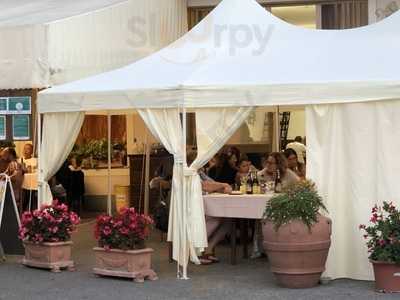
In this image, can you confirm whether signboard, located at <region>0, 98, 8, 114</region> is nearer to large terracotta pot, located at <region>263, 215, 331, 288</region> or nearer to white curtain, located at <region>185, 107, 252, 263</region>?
white curtain, located at <region>185, 107, 252, 263</region>

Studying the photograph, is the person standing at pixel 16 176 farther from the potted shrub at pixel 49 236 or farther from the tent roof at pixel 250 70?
the tent roof at pixel 250 70

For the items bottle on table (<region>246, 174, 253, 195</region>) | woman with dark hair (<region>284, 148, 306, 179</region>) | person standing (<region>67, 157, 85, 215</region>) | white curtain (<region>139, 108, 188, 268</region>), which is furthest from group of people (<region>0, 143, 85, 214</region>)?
woman with dark hair (<region>284, 148, 306, 179</region>)

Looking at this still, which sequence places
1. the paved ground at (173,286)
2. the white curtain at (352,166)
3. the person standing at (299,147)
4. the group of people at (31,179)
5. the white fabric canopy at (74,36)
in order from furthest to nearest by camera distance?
the person standing at (299,147) → the group of people at (31,179) → the white fabric canopy at (74,36) → the white curtain at (352,166) → the paved ground at (173,286)

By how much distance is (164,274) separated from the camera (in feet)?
34.8

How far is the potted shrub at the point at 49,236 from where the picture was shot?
11.0 meters

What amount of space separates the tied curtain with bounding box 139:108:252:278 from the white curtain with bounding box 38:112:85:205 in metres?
1.44

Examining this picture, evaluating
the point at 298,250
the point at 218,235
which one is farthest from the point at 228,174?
the point at 298,250

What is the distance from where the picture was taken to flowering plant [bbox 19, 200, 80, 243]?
436 inches

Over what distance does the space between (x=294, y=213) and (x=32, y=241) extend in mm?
3821

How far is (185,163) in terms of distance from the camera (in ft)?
34.3

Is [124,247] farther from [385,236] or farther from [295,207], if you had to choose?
[385,236]

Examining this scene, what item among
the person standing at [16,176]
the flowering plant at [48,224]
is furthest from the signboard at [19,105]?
the flowering plant at [48,224]

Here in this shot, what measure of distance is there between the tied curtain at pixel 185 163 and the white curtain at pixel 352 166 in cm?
103

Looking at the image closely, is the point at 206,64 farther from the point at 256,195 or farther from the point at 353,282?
the point at 353,282
